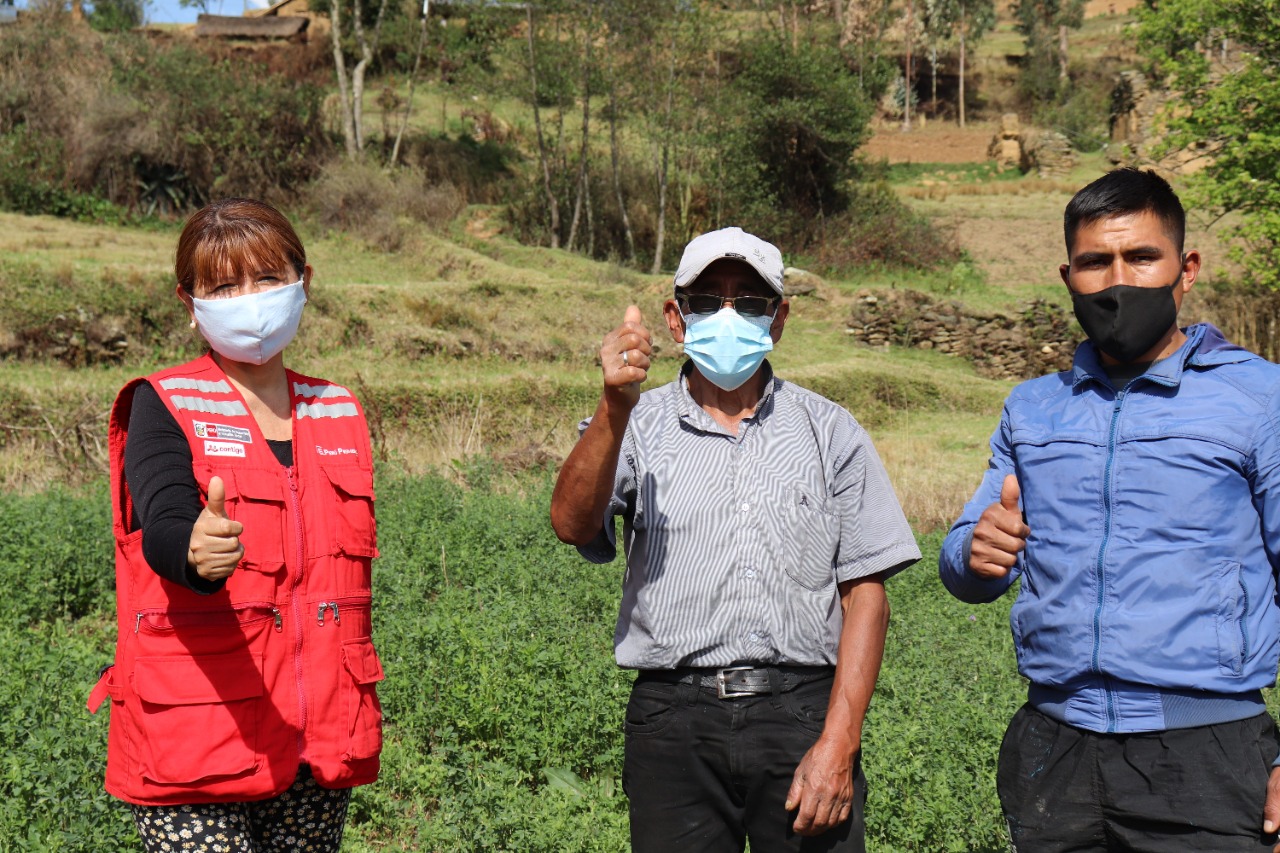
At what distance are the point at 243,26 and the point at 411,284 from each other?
65.2 feet

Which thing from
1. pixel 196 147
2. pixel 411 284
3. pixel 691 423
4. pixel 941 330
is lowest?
pixel 941 330

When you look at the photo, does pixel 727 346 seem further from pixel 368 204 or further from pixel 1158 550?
pixel 368 204

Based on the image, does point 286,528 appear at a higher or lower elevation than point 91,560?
higher

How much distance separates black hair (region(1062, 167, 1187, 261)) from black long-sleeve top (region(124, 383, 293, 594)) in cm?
200

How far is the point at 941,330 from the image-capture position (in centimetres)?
2191

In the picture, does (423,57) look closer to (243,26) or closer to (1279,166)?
(243,26)

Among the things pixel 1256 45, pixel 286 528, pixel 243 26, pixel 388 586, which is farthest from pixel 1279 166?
pixel 243 26

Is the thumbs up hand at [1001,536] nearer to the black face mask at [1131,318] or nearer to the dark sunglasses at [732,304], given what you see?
the black face mask at [1131,318]

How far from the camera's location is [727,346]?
265 centimetres

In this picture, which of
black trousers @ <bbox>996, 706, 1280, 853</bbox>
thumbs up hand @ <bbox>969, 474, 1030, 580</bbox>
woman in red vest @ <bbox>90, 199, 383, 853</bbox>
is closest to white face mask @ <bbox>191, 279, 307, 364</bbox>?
woman in red vest @ <bbox>90, 199, 383, 853</bbox>

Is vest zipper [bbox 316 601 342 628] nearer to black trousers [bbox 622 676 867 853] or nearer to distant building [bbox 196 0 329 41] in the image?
black trousers [bbox 622 676 867 853]

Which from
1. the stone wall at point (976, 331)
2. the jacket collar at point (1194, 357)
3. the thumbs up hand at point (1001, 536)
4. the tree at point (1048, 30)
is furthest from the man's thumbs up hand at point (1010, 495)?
the tree at point (1048, 30)

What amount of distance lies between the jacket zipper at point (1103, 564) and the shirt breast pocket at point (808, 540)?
572mm

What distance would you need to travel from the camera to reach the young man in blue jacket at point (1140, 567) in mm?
2324
